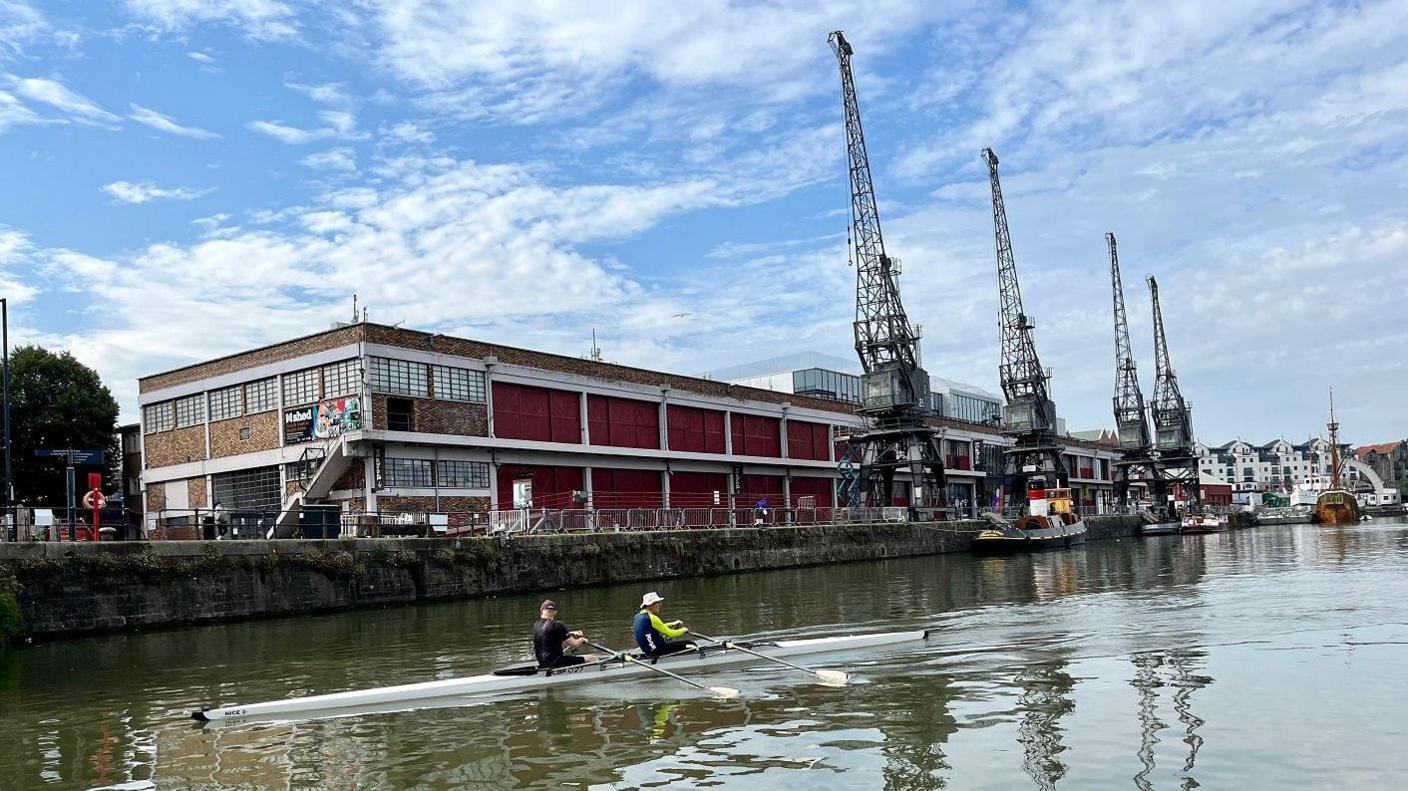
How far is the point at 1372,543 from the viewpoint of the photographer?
5850cm

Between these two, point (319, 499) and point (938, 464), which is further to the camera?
point (938, 464)

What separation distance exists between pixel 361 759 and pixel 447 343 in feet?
128

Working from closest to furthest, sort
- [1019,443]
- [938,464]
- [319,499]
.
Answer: [319,499] → [938,464] → [1019,443]

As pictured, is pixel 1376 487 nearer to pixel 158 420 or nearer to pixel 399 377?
pixel 399 377

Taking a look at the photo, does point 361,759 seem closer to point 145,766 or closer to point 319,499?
point 145,766

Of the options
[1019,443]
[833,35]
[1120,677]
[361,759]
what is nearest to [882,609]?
[1120,677]

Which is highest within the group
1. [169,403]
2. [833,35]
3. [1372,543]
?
[833,35]

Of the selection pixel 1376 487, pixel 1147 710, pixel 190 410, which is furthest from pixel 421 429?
pixel 1376 487

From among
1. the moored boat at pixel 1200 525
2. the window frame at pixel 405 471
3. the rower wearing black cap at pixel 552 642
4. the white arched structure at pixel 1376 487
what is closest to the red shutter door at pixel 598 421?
the window frame at pixel 405 471

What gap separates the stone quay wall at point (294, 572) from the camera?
2842 cm

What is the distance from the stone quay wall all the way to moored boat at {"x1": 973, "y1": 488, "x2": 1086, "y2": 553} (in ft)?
64.3

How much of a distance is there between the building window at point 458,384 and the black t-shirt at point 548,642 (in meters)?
33.6

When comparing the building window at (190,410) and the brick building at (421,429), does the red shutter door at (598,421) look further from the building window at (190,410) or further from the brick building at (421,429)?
the building window at (190,410)

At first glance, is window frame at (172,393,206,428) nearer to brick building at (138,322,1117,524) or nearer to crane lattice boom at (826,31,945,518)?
brick building at (138,322,1117,524)
